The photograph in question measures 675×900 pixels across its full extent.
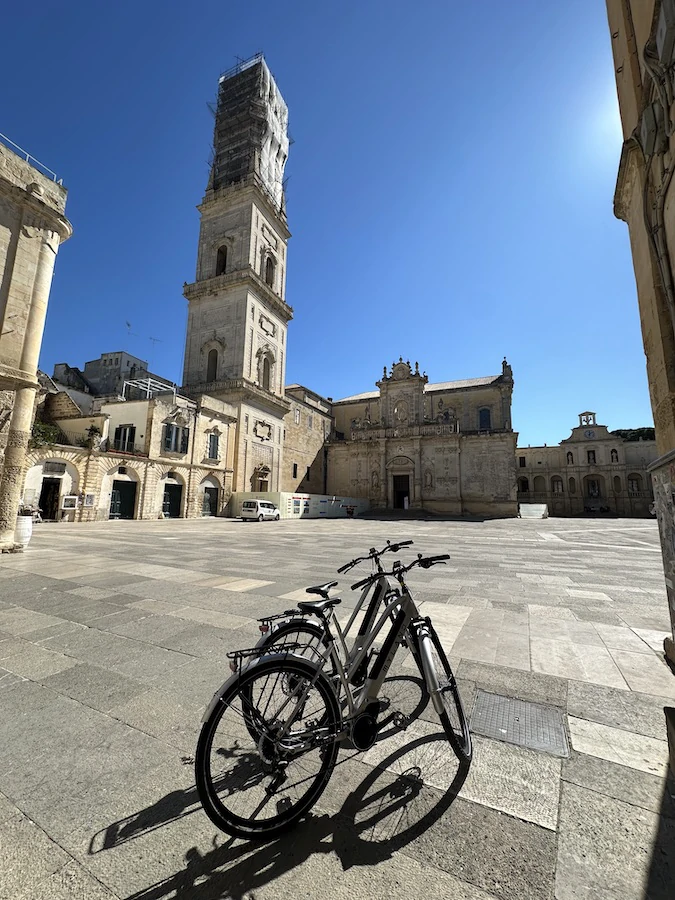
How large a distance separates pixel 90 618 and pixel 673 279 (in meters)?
7.93

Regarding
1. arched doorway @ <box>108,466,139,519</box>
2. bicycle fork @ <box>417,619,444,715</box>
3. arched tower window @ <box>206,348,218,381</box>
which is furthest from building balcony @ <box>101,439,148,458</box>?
bicycle fork @ <box>417,619,444,715</box>

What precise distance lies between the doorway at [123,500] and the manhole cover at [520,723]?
22.6 m

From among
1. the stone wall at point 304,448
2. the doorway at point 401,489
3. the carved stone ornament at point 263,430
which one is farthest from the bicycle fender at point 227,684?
the doorway at point 401,489

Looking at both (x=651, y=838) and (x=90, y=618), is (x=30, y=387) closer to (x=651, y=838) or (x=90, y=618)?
(x=90, y=618)

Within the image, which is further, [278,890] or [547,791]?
[547,791]

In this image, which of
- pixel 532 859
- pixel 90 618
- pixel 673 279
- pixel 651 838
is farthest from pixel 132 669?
pixel 673 279

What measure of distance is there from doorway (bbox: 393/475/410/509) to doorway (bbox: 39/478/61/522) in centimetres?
2816

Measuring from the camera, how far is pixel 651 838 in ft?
5.19

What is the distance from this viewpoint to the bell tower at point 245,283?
29906 millimetres

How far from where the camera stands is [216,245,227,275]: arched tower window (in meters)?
32.7

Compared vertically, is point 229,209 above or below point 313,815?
above

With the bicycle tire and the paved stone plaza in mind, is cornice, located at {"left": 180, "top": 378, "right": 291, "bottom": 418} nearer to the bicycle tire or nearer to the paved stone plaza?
the paved stone plaza

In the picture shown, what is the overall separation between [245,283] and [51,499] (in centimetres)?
2014

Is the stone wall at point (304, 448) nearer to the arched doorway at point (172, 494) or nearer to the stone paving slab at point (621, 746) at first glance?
the arched doorway at point (172, 494)
